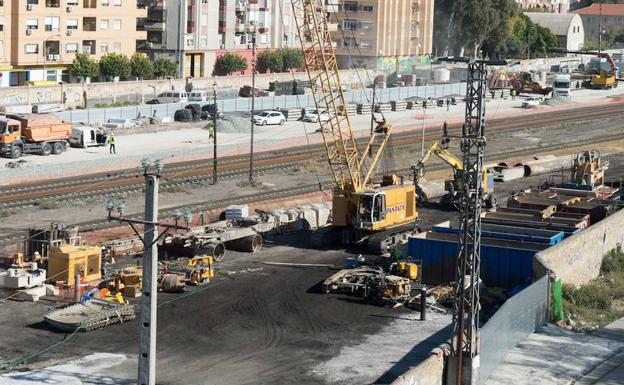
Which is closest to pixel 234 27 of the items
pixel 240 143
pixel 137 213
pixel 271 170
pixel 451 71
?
pixel 451 71

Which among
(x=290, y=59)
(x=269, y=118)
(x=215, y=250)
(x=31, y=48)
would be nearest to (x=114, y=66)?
(x=31, y=48)

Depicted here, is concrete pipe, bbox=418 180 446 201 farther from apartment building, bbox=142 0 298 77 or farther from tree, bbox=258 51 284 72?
tree, bbox=258 51 284 72

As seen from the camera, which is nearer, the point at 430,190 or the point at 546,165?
the point at 430,190

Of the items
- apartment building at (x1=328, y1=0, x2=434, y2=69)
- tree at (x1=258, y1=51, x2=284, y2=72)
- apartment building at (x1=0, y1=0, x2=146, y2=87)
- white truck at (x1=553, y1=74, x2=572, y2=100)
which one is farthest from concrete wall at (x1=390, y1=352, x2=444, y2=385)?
apartment building at (x1=328, y1=0, x2=434, y2=69)

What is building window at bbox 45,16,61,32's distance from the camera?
102 meters

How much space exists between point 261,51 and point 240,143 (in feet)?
145

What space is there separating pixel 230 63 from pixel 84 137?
145ft

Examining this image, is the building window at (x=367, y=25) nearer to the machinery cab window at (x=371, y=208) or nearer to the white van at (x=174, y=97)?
the white van at (x=174, y=97)

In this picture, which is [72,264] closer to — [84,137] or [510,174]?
[84,137]

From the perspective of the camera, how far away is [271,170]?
72.6 meters

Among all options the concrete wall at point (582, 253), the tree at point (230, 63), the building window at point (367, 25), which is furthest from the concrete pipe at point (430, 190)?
the building window at point (367, 25)

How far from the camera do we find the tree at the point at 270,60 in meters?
122

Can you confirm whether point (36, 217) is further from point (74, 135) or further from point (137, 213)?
point (74, 135)

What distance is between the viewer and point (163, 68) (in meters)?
A: 111
